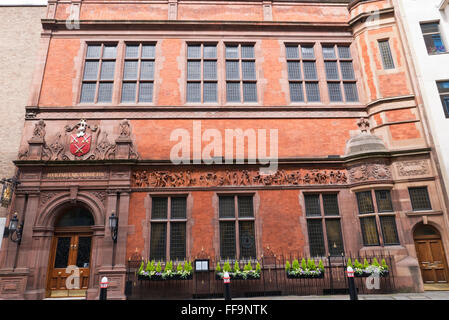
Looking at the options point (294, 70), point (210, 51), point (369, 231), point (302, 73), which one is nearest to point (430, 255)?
point (369, 231)

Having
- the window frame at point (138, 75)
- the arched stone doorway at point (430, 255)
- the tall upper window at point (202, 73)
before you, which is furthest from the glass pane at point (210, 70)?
the arched stone doorway at point (430, 255)

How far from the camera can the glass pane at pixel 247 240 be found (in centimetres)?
1137

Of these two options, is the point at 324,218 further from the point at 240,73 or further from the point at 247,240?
the point at 240,73

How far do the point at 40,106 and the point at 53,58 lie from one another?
2714mm

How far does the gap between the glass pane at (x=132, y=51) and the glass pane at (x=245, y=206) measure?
892 cm

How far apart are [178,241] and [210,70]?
8348 millimetres

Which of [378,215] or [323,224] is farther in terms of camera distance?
[323,224]

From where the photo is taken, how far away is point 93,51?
46.5 ft

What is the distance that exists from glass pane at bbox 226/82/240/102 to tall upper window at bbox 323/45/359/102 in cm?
457

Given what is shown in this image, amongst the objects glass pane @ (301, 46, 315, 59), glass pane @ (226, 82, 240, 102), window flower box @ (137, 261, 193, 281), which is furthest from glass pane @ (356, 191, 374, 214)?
window flower box @ (137, 261, 193, 281)

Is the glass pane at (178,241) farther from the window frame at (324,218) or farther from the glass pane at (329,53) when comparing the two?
the glass pane at (329,53)

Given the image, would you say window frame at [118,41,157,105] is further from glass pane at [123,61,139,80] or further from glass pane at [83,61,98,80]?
glass pane at [83,61,98,80]

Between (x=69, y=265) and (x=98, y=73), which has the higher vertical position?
(x=98, y=73)

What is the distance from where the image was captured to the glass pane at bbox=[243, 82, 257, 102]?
1369 cm
